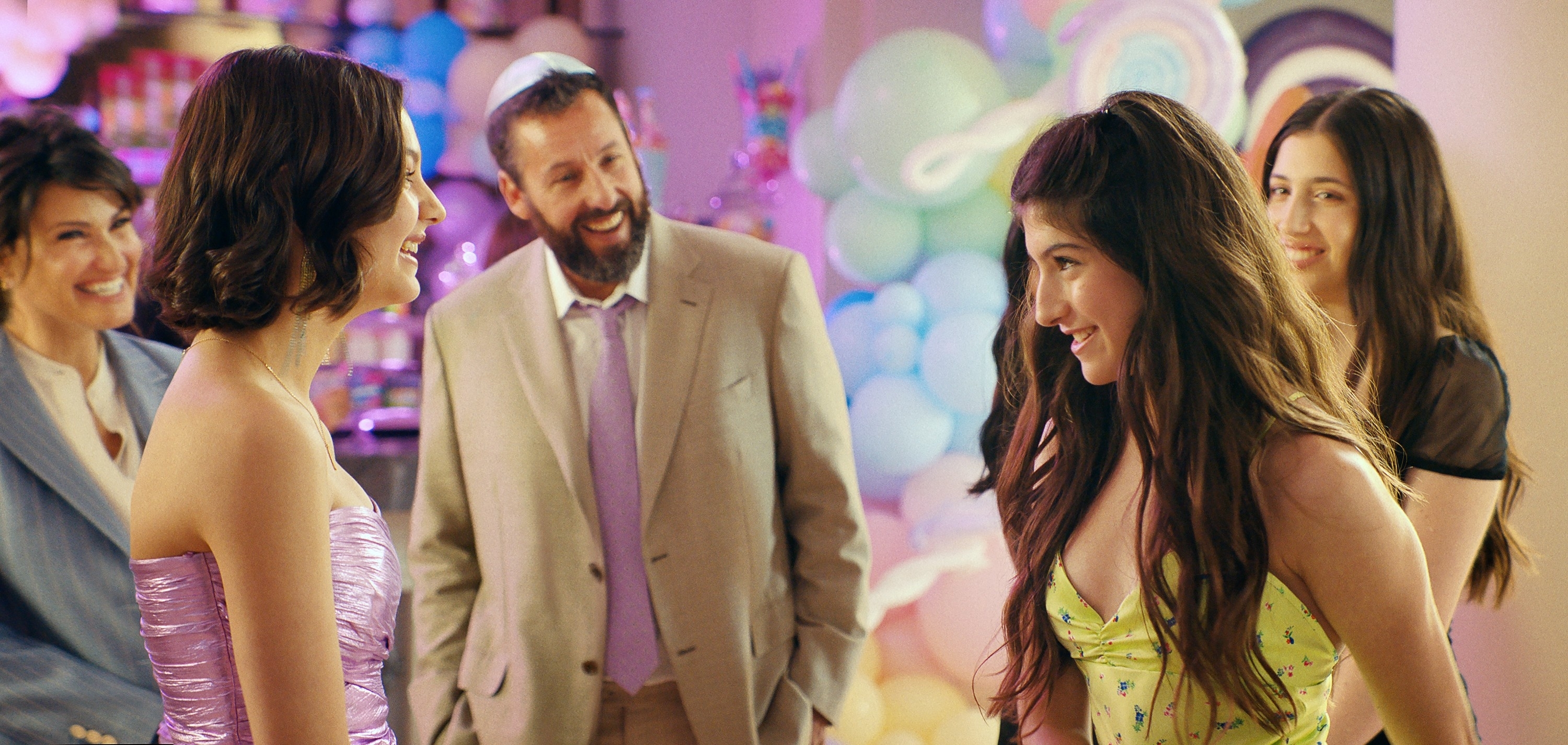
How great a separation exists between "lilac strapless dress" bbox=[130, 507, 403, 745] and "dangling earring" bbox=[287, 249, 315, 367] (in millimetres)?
184

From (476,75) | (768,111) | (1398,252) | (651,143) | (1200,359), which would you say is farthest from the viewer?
(476,75)

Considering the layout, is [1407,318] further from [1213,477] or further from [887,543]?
[887,543]

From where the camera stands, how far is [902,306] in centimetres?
279

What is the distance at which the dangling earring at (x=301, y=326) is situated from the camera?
3.90 feet

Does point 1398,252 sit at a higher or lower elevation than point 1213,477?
higher

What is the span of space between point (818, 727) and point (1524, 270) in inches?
60.8

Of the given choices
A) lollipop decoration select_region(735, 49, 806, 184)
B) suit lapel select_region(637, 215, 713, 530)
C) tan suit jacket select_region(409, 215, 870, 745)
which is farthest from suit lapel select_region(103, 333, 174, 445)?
lollipop decoration select_region(735, 49, 806, 184)

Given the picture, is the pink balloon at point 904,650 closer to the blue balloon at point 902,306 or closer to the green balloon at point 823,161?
the blue balloon at point 902,306

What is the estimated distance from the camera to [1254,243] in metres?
1.20

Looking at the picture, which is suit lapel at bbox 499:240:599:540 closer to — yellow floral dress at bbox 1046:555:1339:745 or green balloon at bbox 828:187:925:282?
yellow floral dress at bbox 1046:555:1339:745

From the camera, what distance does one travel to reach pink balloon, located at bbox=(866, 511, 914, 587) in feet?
9.19

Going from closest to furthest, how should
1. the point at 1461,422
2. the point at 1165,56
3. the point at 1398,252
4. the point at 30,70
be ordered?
the point at 1461,422, the point at 1398,252, the point at 1165,56, the point at 30,70

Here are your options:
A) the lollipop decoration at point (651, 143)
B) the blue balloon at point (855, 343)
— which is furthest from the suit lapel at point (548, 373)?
the lollipop decoration at point (651, 143)

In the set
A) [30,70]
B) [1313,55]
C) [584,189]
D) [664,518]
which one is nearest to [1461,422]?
[664,518]
